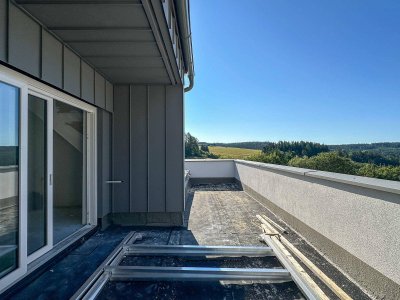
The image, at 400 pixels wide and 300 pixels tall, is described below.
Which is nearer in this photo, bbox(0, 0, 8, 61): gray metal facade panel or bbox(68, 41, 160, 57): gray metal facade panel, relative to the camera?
bbox(0, 0, 8, 61): gray metal facade panel

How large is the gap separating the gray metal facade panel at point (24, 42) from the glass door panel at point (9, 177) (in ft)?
0.80

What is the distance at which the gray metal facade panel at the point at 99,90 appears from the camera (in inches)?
154

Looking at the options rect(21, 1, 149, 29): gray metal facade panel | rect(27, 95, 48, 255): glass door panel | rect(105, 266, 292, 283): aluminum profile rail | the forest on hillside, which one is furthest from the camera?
the forest on hillside

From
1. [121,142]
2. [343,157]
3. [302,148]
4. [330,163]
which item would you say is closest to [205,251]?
[121,142]

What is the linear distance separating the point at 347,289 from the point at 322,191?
1.16 metres

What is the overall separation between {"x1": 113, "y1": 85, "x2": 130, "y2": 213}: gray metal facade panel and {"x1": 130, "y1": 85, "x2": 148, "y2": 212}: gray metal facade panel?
92mm

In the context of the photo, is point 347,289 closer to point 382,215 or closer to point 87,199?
point 382,215

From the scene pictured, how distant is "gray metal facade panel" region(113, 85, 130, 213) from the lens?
181 inches

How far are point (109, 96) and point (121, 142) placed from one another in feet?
2.70

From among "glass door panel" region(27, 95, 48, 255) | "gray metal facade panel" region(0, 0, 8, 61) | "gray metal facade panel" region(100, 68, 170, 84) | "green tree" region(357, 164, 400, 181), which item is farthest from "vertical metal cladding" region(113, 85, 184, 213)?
"green tree" region(357, 164, 400, 181)

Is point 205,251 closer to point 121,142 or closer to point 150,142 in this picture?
point 150,142

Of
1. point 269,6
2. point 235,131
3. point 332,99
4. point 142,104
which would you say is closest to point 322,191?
point 142,104

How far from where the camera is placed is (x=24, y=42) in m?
2.31

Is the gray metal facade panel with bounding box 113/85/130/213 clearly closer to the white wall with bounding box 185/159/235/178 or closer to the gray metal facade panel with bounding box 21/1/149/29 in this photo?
the gray metal facade panel with bounding box 21/1/149/29
